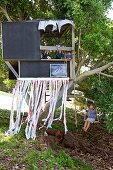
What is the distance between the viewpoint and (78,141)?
13.0m

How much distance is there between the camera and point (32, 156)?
10.5 m

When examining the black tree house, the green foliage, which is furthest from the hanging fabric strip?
the green foliage

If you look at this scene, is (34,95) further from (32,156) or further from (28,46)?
(32,156)

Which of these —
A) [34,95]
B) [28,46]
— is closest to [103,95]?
[34,95]

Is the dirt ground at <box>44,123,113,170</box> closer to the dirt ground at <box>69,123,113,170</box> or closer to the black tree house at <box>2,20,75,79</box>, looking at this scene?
the dirt ground at <box>69,123,113,170</box>

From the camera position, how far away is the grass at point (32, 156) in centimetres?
1006

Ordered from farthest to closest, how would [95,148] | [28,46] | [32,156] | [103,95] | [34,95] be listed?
[95,148] → [103,95] → [34,95] → [28,46] → [32,156]

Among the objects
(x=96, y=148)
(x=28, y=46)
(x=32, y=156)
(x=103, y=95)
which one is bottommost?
(x=96, y=148)

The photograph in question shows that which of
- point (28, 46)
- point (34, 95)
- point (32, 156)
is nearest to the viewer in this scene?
point (32, 156)

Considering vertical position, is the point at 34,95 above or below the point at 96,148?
above

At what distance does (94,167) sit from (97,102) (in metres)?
2.61

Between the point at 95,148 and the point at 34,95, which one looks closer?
the point at 34,95

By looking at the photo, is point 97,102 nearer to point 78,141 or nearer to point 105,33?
point 78,141

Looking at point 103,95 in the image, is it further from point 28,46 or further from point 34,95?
point 28,46
